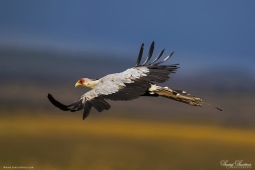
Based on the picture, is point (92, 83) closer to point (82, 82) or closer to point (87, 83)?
point (87, 83)

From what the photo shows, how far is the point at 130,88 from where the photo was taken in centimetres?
834

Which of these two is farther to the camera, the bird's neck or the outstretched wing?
the bird's neck

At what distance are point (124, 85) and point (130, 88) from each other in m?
0.14

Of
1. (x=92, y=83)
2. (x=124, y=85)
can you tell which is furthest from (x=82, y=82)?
(x=124, y=85)

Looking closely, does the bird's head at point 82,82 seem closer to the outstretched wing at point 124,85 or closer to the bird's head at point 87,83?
the bird's head at point 87,83

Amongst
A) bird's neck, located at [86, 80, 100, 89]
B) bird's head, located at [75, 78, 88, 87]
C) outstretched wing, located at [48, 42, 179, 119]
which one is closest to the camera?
outstretched wing, located at [48, 42, 179, 119]

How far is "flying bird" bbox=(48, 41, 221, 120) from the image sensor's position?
25.9ft

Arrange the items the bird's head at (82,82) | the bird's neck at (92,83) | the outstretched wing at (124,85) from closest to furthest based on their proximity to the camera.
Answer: the outstretched wing at (124,85) → the bird's neck at (92,83) → the bird's head at (82,82)

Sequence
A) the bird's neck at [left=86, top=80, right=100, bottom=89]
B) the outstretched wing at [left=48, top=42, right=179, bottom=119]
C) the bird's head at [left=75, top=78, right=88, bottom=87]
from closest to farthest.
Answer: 1. the outstretched wing at [left=48, top=42, right=179, bottom=119]
2. the bird's neck at [left=86, top=80, right=100, bottom=89]
3. the bird's head at [left=75, top=78, right=88, bottom=87]

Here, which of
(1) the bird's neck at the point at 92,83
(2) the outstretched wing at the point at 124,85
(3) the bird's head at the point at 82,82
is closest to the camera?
(2) the outstretched wing at the point at 124,85

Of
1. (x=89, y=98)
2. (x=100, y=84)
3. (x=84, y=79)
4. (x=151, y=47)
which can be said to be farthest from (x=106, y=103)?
(x=151, y=47)

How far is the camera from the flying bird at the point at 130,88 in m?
7.88

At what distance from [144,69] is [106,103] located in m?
1.79

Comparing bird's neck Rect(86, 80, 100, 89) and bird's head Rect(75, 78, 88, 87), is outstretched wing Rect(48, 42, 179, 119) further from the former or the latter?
bird's head Rect(75, 78, 88, 87)
